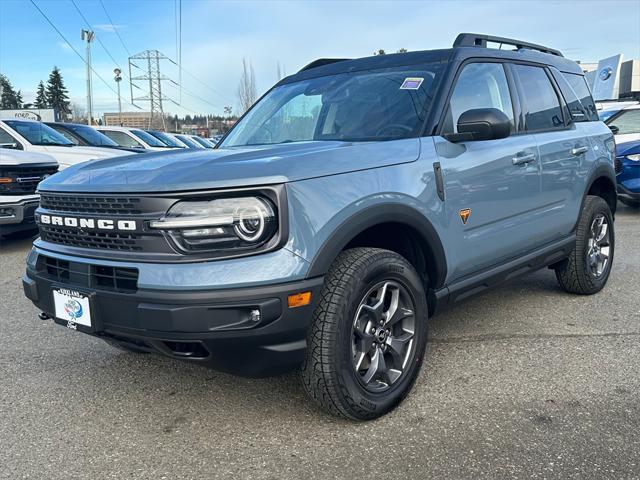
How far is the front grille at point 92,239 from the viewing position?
2.49 m

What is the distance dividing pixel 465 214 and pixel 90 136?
32.6 feet

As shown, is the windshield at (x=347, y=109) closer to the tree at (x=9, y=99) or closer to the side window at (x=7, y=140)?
the side window at (x=7, y=140)

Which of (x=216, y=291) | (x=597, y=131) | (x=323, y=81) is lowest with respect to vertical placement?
(x=216, y=291)

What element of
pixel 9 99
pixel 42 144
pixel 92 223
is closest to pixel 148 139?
pixel 42 144

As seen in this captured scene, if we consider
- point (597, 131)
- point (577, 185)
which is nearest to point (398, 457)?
point (577, 185)

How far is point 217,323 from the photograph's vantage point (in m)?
2.32

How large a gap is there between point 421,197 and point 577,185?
2.07 meters

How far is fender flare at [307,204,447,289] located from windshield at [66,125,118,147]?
935cm

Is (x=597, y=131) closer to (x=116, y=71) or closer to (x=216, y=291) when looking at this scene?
(x=216, y=291)

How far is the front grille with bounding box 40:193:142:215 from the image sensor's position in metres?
2.47

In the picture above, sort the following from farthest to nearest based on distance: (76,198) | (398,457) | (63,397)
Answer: (63,397), (76,198), (398,457)

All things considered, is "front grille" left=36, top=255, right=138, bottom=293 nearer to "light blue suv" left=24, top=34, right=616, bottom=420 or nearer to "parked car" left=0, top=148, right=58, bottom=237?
"light blue suv" left=24, top=34, right=616, bottom=420

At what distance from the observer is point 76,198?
2.69m

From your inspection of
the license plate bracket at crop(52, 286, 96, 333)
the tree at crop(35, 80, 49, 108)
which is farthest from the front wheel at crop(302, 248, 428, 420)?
the tree at crop(35, 80, 49, 108)
